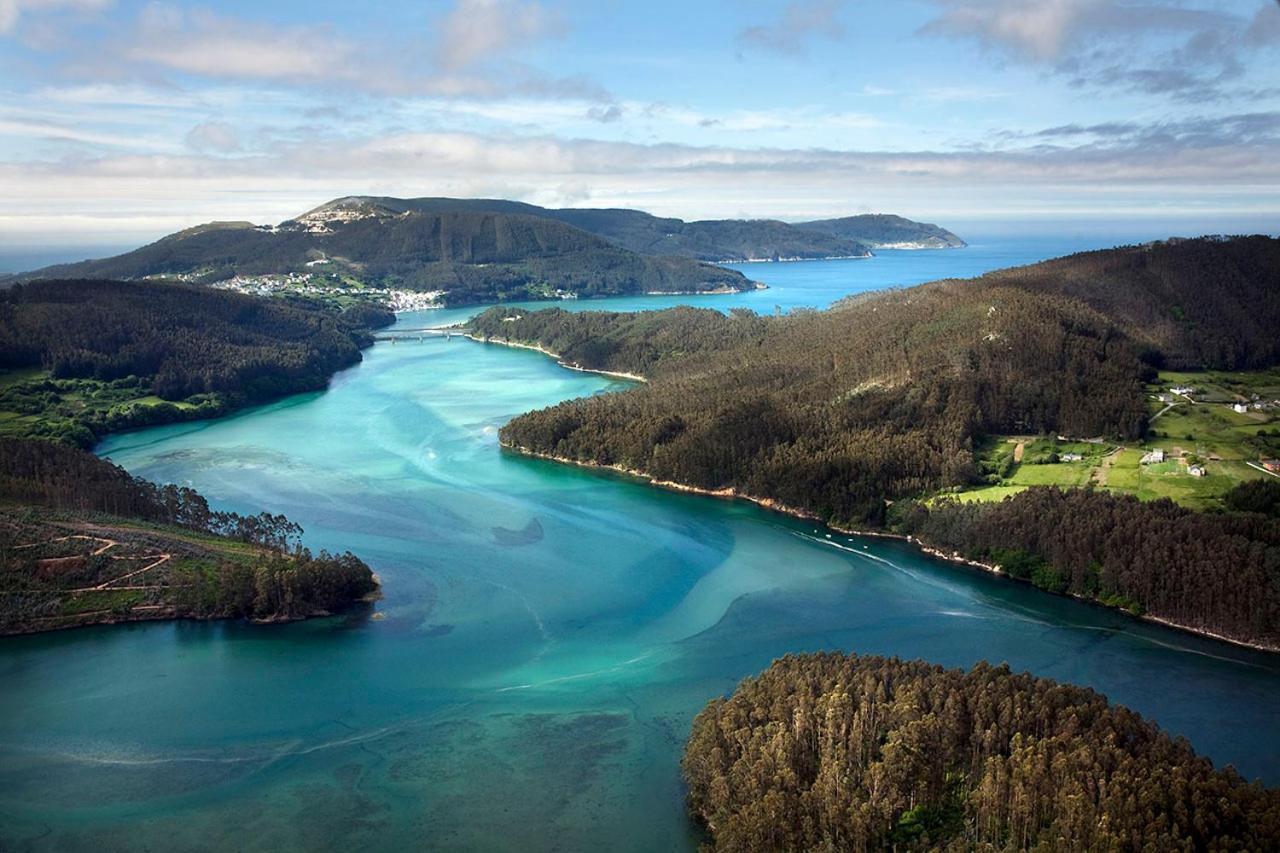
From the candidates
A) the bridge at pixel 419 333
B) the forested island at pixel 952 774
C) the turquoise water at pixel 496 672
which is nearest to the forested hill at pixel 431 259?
the bridge at pixel 419 333

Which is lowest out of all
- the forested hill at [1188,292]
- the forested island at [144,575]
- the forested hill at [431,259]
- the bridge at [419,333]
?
the forested island at [144,575]

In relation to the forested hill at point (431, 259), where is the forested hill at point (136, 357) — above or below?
below

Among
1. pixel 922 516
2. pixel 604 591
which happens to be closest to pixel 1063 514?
pixel 922 516

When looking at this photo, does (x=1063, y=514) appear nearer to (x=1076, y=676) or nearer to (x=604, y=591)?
(x=1076, y=676)

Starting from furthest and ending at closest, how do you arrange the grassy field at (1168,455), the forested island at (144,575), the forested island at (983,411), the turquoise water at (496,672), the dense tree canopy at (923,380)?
the dense tree canopy at (923,380) → the grassy field at (1168,455) → the forested island at (983,411) → the forested island at (144,575) → the turquoise water at (496,672)

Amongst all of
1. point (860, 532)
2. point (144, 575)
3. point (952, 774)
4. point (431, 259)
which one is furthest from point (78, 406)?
point (431, 259)

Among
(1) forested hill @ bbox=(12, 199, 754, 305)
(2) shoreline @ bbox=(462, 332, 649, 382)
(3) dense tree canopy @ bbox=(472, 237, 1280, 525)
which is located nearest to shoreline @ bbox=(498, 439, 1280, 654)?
(3) dense tree canopy @ bbox=(472, 237, 1280, 525)

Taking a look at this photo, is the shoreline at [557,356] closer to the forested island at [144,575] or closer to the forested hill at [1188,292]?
the forested hill at [1188,292]

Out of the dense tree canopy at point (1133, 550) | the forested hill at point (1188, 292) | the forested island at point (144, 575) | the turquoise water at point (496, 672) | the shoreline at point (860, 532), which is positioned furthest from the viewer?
the forested hill at point (1188, 292)

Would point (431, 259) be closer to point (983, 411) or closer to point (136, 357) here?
point (136, 357)
